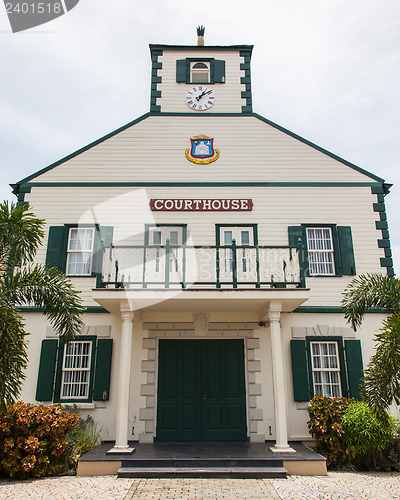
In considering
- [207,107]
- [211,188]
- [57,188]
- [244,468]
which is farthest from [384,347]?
[57,188]

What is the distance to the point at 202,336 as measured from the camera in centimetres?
1011

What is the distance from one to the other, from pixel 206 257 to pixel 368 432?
4910 millimetres

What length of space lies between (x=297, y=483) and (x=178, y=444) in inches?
120

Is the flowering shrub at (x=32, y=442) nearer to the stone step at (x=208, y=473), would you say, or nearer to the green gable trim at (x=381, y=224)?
the stone step at (x=208, y=473)

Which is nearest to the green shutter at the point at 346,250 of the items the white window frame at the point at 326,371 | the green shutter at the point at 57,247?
the white window frame at the point at 326,371

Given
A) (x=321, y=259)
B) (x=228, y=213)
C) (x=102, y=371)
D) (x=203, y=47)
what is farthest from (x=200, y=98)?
(x=102, y=371)

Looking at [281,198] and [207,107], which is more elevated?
[207,107]

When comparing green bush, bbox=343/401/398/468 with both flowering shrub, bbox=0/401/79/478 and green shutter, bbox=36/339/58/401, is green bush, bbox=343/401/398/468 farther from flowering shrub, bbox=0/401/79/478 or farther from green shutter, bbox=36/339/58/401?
green shutter, bbox=36/339/58/401

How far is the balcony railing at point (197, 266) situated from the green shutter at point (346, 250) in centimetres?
206

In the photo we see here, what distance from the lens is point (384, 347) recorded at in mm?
7645

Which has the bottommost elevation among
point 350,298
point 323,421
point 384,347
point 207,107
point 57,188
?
point 323,421

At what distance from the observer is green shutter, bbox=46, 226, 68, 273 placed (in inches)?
415

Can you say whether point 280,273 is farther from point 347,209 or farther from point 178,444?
point 178,444

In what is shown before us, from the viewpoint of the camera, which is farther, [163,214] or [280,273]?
[163,214]
